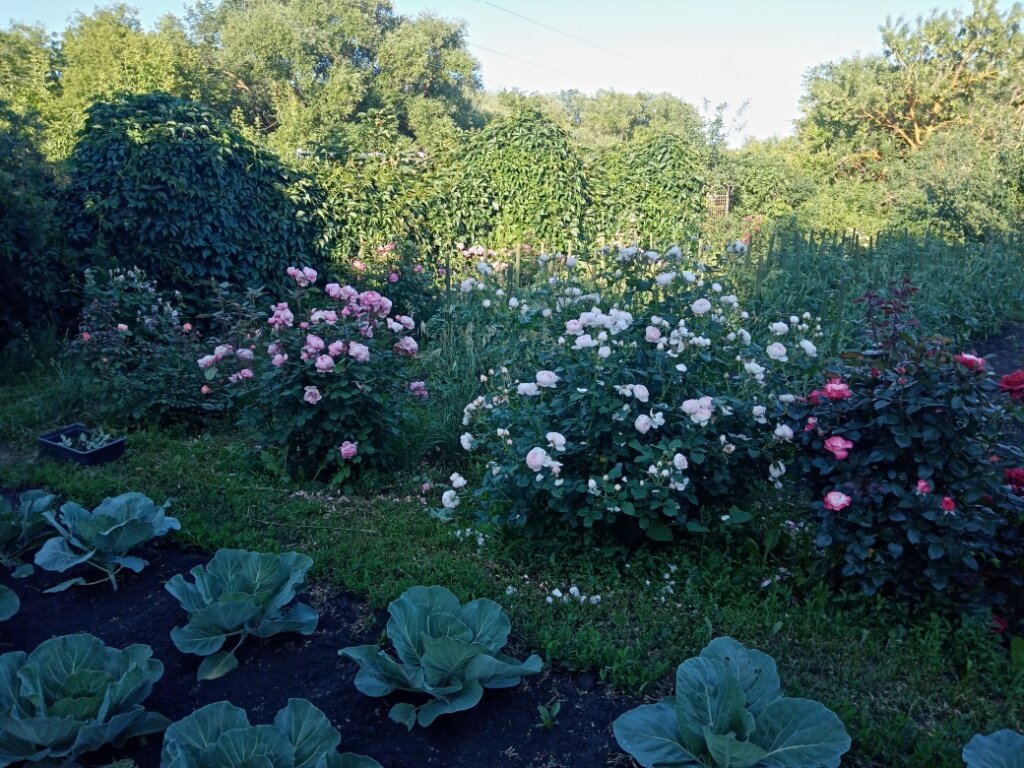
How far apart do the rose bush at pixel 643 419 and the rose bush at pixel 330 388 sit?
0.81 meters

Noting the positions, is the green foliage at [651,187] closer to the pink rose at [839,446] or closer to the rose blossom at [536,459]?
the rose blossom at [536,459]

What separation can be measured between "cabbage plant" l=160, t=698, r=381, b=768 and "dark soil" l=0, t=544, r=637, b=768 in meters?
0.23

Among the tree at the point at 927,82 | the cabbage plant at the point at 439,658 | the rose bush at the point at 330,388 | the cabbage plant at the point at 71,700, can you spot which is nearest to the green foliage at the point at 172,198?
the rose bush at the point at 330,388

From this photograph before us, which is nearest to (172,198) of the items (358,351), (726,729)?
(358,351)

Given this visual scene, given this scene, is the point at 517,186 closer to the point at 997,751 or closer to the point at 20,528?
the point at 20,528

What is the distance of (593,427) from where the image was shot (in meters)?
3.20

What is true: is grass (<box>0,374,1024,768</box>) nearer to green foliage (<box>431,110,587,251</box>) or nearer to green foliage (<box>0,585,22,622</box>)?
green foliage (<box>0,585,22,622</box>)

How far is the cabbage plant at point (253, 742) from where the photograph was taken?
189 cm

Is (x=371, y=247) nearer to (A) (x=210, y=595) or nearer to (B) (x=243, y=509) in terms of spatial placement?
(B) (x=243, y=509)

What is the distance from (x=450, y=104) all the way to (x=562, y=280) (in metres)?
24.0

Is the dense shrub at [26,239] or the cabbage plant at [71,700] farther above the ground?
the dense shrub at [26,239]

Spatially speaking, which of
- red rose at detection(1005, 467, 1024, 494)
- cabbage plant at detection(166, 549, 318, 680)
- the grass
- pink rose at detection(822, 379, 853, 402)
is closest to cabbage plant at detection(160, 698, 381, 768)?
cabbage plant at detection(166, 549, 318, 680)

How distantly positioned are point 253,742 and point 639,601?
1.56m

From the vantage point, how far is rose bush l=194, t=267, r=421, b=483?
4090 mm
